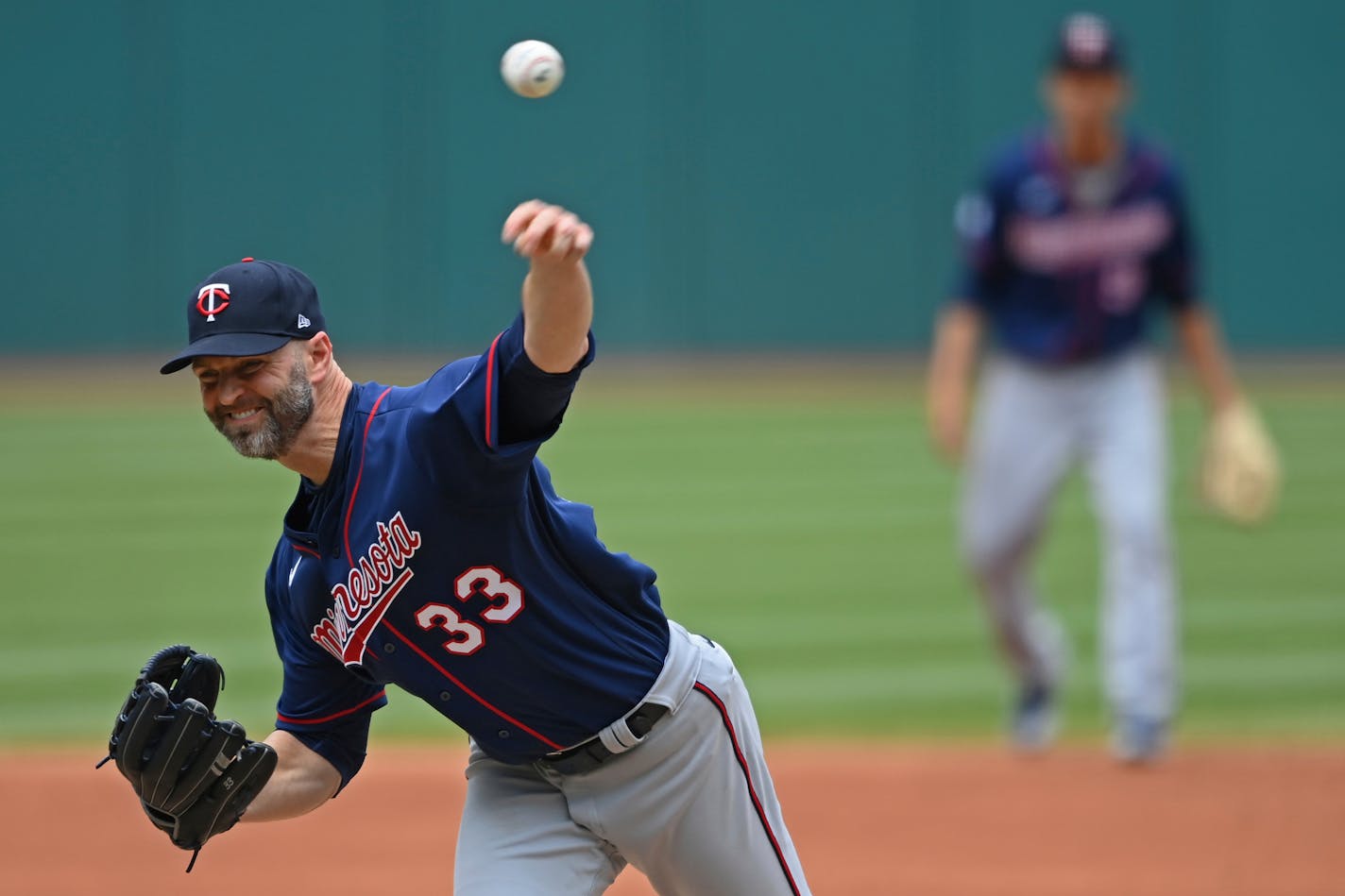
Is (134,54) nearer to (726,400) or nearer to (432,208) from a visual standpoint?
(432,208)

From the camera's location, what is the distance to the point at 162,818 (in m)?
3.59

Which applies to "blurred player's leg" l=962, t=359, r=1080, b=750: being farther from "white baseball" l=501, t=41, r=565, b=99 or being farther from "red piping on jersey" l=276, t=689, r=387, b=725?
"white baseball" l=501, t=41, r=565, b=99

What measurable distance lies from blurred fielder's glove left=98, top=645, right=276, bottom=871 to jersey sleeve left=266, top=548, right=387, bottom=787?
24 centimetres

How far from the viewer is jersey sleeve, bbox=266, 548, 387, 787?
375 cm

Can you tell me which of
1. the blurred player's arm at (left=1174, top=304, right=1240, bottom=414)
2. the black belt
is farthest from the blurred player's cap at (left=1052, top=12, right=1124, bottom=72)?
the black belt

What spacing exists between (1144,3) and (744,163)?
5.34 metres

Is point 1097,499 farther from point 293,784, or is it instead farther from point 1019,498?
point 293,784

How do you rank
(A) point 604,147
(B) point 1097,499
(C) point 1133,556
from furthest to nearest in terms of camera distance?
(A) point 604,147 < (B) point 1097,499 < (C) point 1133,556

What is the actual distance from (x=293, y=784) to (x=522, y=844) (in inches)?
20.7

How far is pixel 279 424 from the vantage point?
329cm

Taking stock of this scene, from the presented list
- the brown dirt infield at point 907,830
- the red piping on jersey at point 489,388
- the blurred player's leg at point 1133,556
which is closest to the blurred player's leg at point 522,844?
the red piping on jersey at point 489,388

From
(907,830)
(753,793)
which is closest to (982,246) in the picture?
(907,830)

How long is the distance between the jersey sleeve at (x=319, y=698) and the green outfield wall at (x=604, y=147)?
1924 cm

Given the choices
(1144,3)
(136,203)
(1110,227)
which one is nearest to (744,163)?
(1144,3)
